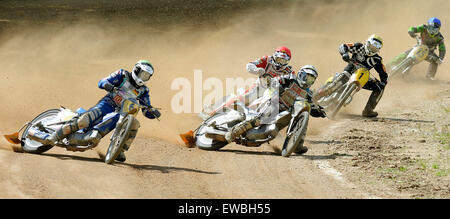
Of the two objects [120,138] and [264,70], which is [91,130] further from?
[264,70]

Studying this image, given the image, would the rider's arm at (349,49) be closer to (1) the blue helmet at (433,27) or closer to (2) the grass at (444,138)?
(2) the grass at (444,138)

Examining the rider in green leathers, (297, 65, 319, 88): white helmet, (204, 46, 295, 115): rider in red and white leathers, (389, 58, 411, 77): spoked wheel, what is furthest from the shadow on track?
the rider in green leathers

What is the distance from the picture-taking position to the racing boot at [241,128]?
578 inches

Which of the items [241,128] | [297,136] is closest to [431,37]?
[297,136]

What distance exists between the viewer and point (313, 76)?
14875 mm

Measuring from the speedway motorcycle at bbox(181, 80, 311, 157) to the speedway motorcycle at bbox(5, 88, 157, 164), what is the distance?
7.26 ft

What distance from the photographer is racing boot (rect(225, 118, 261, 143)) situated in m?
14.7

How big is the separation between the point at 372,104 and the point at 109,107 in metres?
9.08

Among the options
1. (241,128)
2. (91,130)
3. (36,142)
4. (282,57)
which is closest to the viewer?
(91,130)

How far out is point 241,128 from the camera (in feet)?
48.2

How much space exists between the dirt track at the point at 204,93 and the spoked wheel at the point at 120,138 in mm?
236

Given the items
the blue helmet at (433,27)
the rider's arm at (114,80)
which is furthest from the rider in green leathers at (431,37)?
the rider's arm at (114,80)

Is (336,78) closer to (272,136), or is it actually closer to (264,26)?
(272,136)
